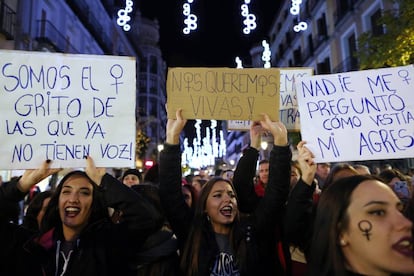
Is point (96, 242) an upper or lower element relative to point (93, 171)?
lower

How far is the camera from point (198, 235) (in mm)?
2717

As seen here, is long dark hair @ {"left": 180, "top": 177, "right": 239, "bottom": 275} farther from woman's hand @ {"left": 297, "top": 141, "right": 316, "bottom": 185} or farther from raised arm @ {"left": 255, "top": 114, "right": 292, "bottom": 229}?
woman's hand @ {"left": 297, "top": 141, "right": 316, "bottom": 185}

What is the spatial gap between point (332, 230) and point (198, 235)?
115 centimetres

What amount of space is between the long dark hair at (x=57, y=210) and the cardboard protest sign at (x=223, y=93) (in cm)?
81

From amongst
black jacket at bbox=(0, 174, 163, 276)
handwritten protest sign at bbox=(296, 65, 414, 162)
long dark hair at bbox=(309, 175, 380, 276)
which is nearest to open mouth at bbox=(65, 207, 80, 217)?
black jacket at bbox=(0, 174, 163, 276)

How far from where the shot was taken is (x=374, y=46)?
1023 centimetres

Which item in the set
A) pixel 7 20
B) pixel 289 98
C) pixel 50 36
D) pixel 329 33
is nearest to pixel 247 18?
pixel 289 98

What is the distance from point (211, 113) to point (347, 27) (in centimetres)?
2134

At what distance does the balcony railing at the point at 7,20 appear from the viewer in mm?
12516

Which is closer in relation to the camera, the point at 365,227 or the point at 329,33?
the point at 365,227

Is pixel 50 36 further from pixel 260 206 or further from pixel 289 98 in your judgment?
pixel 260 206

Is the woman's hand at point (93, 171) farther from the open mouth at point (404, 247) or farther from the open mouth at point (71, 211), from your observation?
the open mouth at point (404, 247)

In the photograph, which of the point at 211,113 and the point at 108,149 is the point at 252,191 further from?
the point at 108,149

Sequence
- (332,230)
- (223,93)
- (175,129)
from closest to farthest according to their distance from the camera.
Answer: (332,230)
(175,129)
(223,93)
